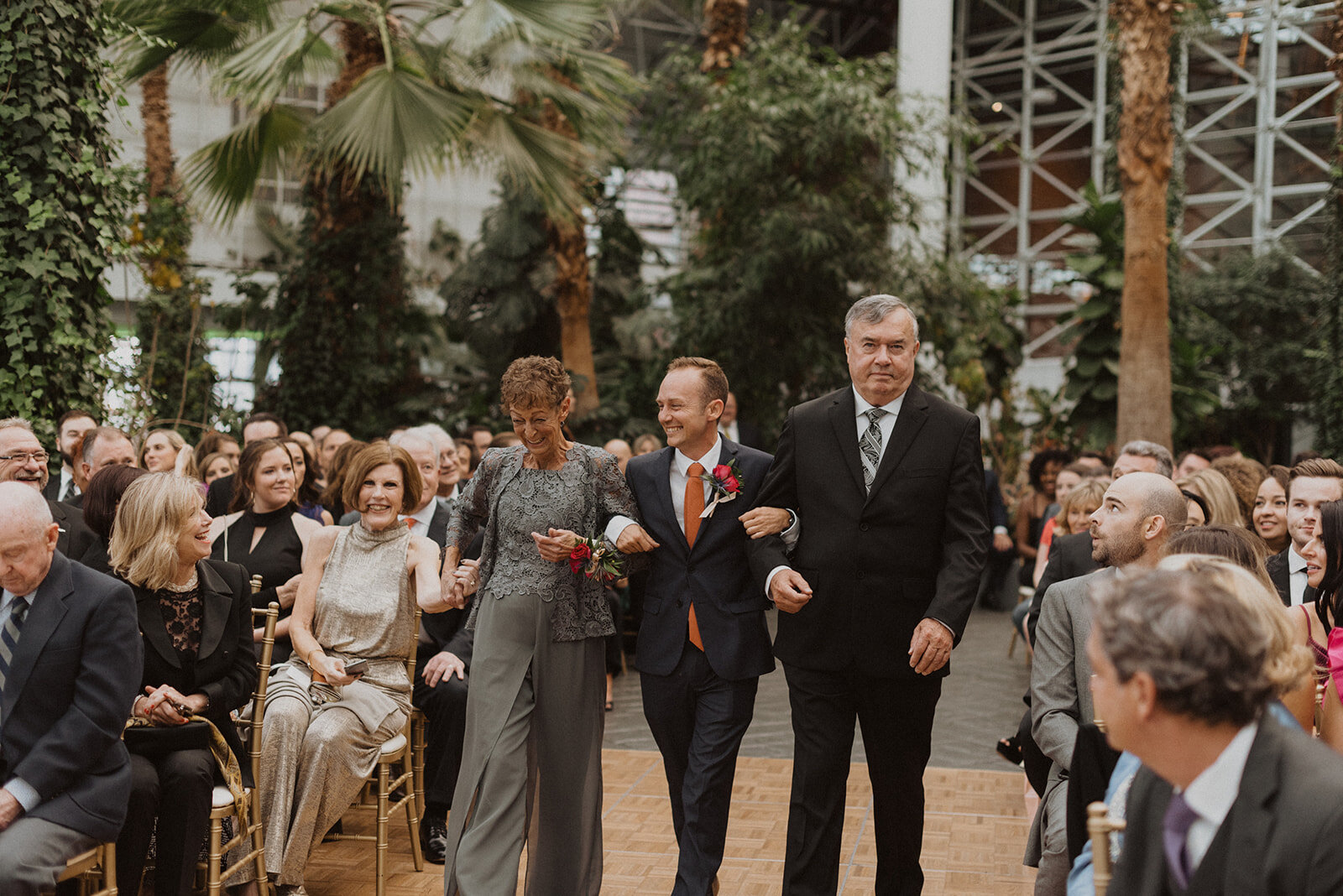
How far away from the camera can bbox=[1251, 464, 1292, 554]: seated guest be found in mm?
5816

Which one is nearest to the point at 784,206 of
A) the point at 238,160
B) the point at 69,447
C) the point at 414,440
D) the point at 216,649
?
the point at 238,160

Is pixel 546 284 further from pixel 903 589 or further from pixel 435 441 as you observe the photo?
pixel 903 589

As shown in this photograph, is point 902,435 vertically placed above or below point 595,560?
above

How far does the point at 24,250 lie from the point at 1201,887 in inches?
262

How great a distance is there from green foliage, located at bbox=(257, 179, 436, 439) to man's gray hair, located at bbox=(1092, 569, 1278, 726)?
10.9 meters

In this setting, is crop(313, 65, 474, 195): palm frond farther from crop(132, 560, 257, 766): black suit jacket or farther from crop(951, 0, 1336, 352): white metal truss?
crop(951, 0, 1336, 352): white metal truss

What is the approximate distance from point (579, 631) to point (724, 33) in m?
9.99

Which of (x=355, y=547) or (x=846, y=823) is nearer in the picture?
(x=355, y=547)

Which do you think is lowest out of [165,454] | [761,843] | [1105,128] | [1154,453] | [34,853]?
[761,843]

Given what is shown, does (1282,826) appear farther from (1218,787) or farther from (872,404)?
(872,404)

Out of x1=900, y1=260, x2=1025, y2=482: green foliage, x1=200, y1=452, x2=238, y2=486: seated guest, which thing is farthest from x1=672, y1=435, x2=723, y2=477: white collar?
x1=900, y1=260, x2=1025, y2=482: green foliage

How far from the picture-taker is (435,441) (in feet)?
22.5

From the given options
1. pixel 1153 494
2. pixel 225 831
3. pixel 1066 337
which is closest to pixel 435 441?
pixel 225 831

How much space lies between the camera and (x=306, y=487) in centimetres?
701
